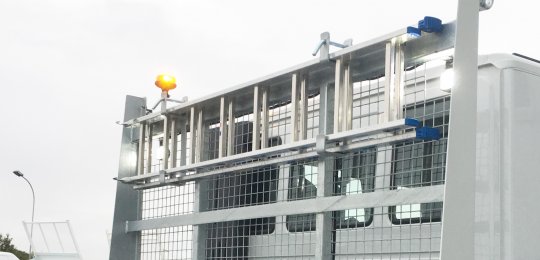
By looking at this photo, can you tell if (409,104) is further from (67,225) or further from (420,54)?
(67,225)

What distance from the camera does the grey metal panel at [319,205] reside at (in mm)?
4418

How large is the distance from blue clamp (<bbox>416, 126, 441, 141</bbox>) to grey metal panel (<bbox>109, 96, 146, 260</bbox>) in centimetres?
361

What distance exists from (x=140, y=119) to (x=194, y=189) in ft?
3.20

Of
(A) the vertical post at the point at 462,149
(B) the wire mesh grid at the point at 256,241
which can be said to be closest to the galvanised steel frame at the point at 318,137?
(A) the vertical post at the point at 462,149

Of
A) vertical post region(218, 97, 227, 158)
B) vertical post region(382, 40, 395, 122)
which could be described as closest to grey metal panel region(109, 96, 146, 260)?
vertical post region(218, 97, 227, 158)

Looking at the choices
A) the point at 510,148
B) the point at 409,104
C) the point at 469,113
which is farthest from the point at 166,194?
the point at 469,113

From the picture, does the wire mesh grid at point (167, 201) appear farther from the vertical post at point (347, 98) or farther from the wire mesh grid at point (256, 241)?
the vertical post at point (347, 98)

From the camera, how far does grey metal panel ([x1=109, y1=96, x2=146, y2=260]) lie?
23.8ft

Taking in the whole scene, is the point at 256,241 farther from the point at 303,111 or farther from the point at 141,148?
the point at 141,148

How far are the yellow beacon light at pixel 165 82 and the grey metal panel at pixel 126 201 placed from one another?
31.2 inches

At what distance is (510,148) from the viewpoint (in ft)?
13.4

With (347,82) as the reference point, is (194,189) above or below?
below

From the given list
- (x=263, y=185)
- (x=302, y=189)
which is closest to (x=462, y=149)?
(x=302, y=189)

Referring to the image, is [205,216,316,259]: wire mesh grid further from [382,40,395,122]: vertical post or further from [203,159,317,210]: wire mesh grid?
[382,40,395,122]: vertical post
